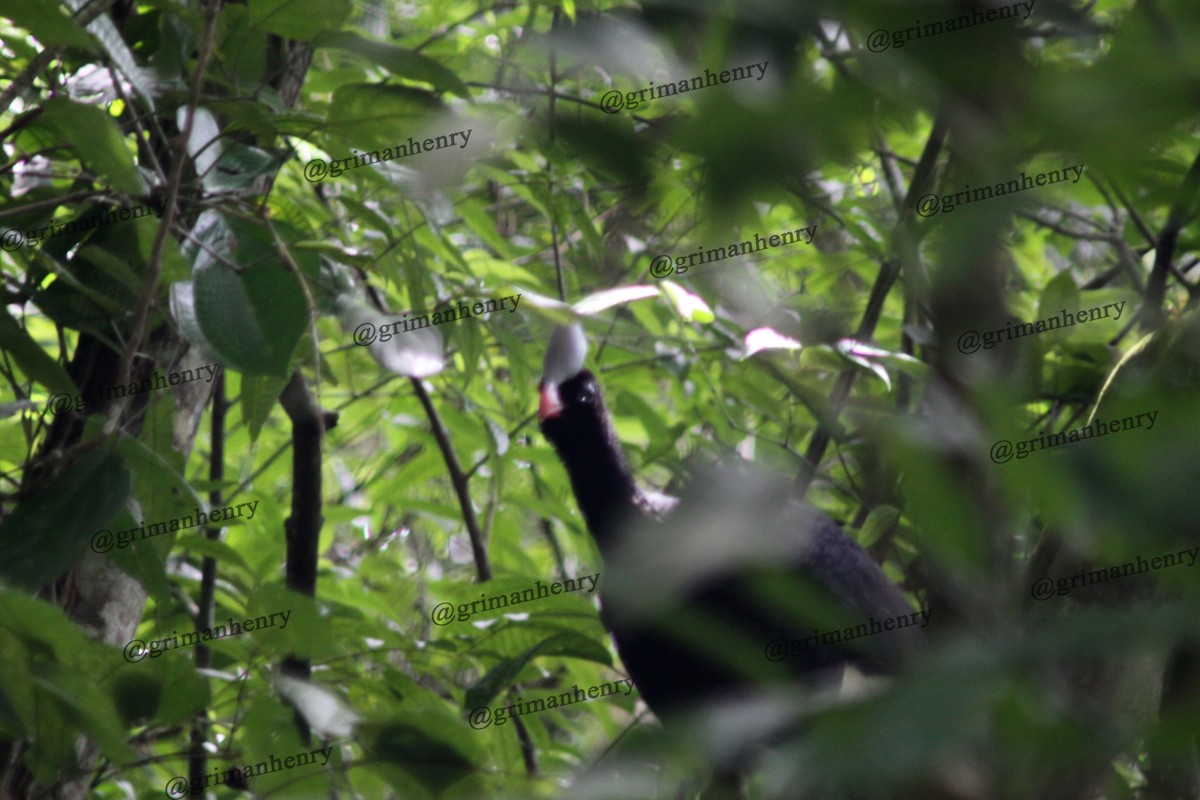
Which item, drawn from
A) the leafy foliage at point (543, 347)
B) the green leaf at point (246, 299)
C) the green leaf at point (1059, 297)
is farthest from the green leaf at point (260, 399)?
the green leaf at point (1059, 297)

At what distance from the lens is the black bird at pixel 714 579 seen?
41cm

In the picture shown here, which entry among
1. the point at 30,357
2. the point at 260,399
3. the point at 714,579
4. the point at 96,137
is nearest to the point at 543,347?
the point at 260,399

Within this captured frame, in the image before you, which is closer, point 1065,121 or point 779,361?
point 1065,121

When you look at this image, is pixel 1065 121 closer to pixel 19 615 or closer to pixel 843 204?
pixel 19 615

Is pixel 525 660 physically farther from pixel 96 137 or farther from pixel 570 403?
pixel 96 137

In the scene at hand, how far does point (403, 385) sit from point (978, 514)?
2.74 metres

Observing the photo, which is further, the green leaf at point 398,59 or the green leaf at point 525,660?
the green leaf at point 525,660

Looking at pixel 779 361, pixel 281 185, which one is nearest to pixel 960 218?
pixel 779 361

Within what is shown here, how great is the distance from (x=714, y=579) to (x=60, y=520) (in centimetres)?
118

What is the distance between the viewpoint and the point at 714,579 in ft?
1.93

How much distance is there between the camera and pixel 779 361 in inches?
91.6

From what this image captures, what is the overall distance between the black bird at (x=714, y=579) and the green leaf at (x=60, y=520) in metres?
0.71

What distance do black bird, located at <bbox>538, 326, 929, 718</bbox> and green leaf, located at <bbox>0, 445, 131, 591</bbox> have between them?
708mm

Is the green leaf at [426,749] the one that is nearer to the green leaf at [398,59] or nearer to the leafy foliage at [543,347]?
the leafy foliage at [543,347]
